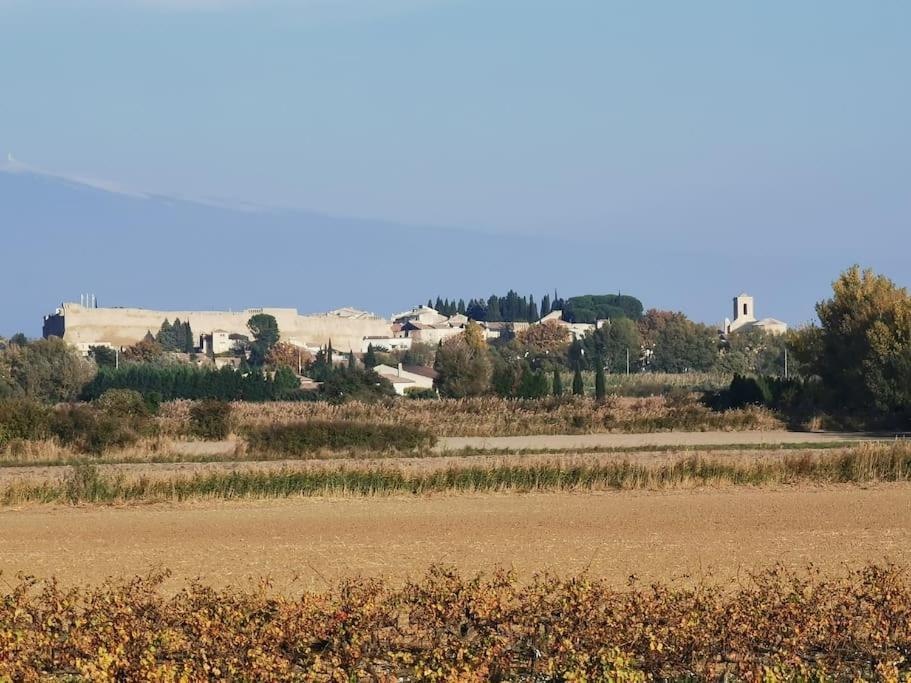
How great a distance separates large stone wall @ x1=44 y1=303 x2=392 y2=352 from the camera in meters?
125

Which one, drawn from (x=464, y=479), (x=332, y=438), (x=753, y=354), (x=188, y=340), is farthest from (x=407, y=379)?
(x=464, y=479)

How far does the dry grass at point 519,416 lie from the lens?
4122cm

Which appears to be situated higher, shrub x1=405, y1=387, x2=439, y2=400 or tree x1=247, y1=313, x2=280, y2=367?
tree x1=247, y1=313, x2=280, y2=367

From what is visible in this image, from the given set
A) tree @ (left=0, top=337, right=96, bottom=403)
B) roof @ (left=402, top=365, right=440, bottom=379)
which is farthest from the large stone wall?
tree @ (left=0, top=337, right=96, bottom=403)

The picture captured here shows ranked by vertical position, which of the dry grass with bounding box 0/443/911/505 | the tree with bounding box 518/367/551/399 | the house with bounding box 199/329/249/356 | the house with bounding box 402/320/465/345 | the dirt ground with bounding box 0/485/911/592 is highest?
the house with bounding box 402/320/465/345

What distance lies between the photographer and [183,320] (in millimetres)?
131500

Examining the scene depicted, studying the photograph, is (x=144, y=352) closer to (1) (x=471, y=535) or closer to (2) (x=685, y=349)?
(2) (x=685, y=349)

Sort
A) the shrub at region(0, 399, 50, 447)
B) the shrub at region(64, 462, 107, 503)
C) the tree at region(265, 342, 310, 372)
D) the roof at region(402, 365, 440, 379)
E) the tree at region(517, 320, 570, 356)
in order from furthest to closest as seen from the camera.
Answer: the tree at region(517, 320, 570, 356) < the tree at region(265, 342, 310, 372) < the roof at region(402, 365, 440, 379) < the shrub at region(0, 399, 50, 447) < the shrub at region(64, 462, 107, 503)

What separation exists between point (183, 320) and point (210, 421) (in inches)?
3769

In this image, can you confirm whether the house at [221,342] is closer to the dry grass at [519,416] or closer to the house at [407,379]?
the house at [407,379]

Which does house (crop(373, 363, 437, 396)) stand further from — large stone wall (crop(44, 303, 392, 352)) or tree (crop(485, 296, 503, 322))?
tree (crop(485, 296, 503, 322))

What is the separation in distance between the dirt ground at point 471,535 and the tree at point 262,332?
9637cm

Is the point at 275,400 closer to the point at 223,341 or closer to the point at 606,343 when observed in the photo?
the point at 606,343

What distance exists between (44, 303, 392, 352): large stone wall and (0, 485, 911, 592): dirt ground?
107 metres
